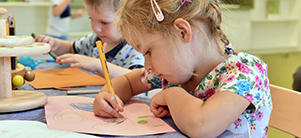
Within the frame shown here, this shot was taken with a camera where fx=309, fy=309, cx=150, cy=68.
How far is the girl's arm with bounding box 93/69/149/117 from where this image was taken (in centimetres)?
59

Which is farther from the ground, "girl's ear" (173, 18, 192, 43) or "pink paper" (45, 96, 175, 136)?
"girl's ear" (173, 18, 192, 43)

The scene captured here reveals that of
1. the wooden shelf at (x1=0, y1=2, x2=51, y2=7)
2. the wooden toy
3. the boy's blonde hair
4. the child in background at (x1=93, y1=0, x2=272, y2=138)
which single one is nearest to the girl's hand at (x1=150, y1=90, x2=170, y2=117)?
the child in background at (x1=93, y1=0, x2=272, y2=138)

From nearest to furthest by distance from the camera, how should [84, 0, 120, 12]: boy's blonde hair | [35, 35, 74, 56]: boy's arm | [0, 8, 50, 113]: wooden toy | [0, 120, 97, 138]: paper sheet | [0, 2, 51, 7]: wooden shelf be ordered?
[0, 120, 97, 138]: paper sheet, [0, 8, 50, 113]: wooden toy, [84, 0, 120, 12]: boy's blonde hair, [35, 35, 74, 56]: boy's arm, [0, 2, 51, 7]: wooden shelf

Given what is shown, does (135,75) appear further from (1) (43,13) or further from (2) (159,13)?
(1) (43,13)

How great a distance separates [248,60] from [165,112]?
19 cm

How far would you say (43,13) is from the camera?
3.19 meters

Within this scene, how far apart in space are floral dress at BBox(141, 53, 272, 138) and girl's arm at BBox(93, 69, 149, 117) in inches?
Answer: 6.8

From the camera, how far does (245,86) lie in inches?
21.2

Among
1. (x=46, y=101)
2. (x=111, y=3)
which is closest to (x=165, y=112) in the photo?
(x=46, y=101)

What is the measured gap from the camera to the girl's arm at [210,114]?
495 mm

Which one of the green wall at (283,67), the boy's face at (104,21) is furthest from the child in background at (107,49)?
the green wall at (283,67)

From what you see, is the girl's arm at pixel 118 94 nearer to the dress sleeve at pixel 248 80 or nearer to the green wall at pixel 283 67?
the dress sleeve at pixel 248 80

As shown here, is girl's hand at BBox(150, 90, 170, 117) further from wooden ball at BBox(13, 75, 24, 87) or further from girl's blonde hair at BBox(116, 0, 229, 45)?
wooden ball at BBox(13, 75, 24, 87)

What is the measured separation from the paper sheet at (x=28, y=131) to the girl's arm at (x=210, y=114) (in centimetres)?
16
